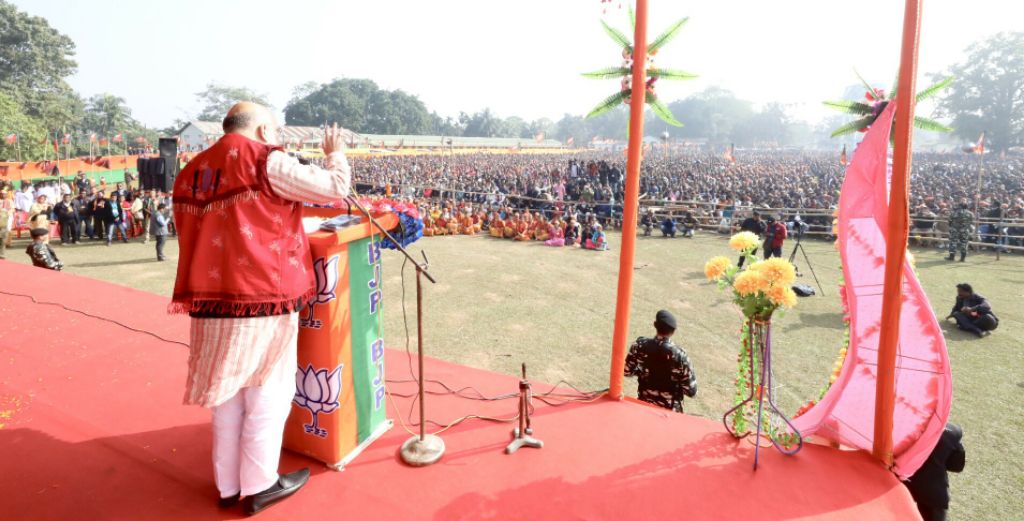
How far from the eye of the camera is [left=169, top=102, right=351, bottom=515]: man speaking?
1.82 metres

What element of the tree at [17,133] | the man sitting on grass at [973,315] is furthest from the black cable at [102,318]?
the tree at [17,133]

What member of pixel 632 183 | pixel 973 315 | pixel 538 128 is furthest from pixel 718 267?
pixel 538 128

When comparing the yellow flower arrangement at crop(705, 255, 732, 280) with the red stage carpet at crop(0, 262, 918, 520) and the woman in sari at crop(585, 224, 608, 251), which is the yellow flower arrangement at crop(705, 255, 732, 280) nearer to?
the red stage carpet at crop(0, 262, 918, 520)

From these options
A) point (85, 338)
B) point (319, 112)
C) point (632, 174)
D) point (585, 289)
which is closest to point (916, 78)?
point (632, 174)

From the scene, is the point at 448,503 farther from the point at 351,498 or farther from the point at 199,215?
the point at 199,215

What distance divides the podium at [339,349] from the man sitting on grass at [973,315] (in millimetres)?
7633

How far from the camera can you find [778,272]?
2373mm

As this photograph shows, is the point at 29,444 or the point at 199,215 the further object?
the point at 29,444

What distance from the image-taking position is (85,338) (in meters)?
3.99

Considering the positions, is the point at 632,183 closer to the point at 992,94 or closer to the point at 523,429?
the point at 523,429

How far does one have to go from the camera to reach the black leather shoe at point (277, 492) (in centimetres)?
207

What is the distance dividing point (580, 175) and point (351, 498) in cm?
2182

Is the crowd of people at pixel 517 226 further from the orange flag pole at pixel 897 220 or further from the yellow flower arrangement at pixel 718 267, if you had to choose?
the orange flag pole at pixel 897 220

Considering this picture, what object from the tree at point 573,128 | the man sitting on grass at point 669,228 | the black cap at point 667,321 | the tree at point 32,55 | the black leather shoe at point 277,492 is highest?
the tree at point 573,128
